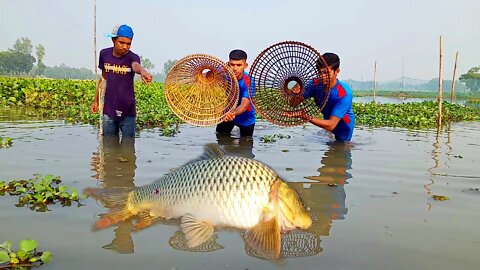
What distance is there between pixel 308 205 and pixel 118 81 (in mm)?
3882

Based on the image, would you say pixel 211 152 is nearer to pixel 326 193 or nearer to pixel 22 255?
pixel 22 255

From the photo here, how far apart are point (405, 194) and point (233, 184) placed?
2.20 m

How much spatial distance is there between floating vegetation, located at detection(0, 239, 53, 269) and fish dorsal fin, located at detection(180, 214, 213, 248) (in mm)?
773

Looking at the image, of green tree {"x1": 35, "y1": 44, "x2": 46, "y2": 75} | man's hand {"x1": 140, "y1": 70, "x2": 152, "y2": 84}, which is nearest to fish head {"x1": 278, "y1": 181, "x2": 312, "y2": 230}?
man's hand {"x1": 140, "y1": 70, "x2": 152, "y2": 84}

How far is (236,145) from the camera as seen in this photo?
6996 mm

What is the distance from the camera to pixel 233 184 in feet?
8.43

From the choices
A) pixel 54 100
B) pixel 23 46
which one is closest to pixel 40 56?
pixel 23 46

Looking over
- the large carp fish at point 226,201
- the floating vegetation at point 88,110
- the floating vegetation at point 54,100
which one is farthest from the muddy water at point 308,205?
the floating vegetation at point 54,100

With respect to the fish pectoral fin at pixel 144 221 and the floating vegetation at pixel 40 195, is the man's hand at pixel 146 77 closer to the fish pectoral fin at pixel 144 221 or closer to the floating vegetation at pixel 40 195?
the floating vegetation at pixel 40 195

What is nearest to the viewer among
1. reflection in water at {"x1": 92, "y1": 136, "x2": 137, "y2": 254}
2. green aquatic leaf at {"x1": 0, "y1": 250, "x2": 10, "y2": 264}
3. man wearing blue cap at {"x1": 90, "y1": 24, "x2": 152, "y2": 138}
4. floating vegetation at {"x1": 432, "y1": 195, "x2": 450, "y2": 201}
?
green aquatic leaf at {"x1": 0, "y1": 250, "x2": 10, "y2": 264}

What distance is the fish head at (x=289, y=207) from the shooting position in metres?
2.49

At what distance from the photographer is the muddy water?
246 cm

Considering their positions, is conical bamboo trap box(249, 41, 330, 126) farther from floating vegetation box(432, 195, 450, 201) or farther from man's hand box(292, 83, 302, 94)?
floating vegetation box(432, 195, 450, 201)

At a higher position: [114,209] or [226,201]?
[226,201]
